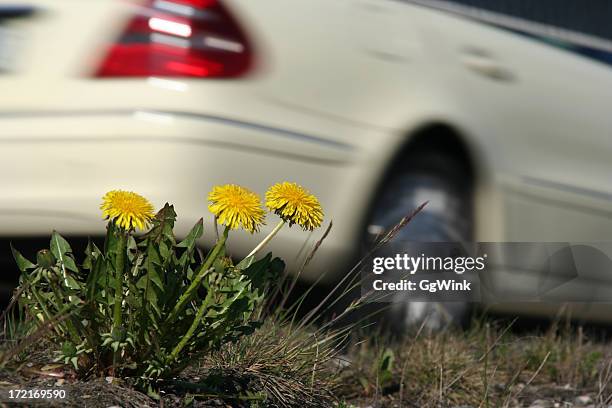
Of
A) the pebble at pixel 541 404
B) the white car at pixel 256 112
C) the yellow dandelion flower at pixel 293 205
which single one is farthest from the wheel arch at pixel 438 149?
the yellow dandelion flower at pixel 293 205

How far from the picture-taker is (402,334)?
4.11 meters

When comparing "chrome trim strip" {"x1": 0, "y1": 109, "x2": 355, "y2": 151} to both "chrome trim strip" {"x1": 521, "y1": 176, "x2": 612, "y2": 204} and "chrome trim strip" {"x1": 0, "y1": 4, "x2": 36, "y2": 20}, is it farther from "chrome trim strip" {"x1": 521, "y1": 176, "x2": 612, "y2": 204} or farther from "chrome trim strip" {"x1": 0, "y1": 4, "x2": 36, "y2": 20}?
"chrome trim strip" {"x1": 521, "y1": 176, "x2": 612, "y2": 204}

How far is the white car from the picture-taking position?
11.9 ft

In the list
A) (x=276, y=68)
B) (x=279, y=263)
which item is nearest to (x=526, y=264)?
(x=276, y=68)

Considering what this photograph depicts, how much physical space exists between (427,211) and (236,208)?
7.13 feet

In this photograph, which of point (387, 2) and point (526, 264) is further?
point (526, 264)

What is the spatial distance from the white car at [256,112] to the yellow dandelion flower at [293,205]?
117cm

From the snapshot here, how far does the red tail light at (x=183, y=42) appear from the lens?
368 cm

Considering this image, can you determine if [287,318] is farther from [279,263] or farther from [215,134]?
[215,134]

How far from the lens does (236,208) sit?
2379 mm

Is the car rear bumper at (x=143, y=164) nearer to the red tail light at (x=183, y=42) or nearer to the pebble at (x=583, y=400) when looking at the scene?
the red tail light at (x=183, y=42)

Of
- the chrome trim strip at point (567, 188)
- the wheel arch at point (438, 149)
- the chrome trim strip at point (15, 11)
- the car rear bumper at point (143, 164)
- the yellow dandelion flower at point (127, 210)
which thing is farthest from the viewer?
the chrome trim strip at point (567, 188)

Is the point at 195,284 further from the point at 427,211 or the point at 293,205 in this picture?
the point at 427,211

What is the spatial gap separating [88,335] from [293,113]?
4.96ft
